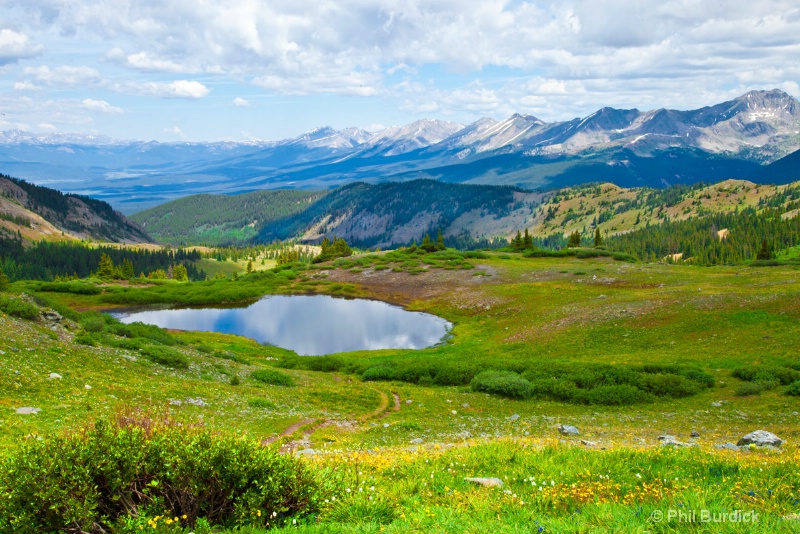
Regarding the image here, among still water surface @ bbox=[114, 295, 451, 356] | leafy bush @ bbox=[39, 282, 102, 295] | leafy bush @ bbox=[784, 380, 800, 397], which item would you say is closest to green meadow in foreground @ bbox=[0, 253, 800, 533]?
leafy bush @ bbox=[784, 380, 800, 397]

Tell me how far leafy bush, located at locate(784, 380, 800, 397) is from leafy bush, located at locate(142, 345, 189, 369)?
37.2 m

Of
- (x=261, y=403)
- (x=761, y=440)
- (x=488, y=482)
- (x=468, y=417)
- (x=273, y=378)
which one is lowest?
(x=468, y=417)

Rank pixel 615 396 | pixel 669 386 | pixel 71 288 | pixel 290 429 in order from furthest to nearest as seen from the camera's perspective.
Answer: pixel 71 288 < pixel 669 386 < pixel 615 396 < pixel 290 429

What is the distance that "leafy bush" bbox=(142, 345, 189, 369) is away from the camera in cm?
3425

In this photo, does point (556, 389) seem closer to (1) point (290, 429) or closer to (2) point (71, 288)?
(1) point (290, 429)

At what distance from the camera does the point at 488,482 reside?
11.5 meters

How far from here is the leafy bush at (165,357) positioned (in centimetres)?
3425

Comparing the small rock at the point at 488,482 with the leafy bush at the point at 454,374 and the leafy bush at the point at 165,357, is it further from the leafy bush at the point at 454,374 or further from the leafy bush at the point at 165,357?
the leafy bush at the point at 165,357

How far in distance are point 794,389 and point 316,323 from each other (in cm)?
6655

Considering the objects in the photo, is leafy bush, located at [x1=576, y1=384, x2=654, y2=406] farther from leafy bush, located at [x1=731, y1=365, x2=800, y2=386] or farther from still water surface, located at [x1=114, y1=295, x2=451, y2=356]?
still water surface, located at [x1=114, y1=295, x2=451, y2=356]

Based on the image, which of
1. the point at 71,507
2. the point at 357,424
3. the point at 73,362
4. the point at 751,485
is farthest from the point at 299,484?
the point at 73,362

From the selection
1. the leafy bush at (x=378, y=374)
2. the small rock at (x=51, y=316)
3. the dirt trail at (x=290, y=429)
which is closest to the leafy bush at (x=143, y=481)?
the dirt trail at (x=290, y=429)

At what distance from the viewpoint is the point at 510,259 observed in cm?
13050

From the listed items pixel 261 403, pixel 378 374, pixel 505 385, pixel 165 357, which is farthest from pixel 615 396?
pixel 165 357
